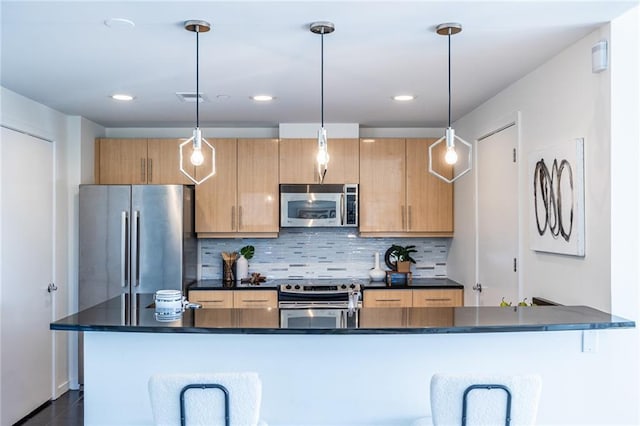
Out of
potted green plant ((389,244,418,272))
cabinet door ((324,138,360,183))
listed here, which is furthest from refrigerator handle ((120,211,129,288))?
potted green plant ((389,244,418,272))

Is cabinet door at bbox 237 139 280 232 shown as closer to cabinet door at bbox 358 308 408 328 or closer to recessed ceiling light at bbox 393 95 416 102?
recessed ceiling light at bbox 393 95 416 102

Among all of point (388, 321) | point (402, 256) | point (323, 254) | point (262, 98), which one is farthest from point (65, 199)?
point (388, 321)

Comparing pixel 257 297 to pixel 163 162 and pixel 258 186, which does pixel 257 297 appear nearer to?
pixel 258 186

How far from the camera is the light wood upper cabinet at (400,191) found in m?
5.07

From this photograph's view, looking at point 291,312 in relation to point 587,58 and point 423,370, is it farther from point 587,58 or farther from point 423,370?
point 587,58

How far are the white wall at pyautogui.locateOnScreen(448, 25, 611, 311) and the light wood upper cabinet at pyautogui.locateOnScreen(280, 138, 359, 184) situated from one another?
1.49 metres

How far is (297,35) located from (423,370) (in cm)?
170

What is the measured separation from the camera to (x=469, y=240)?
4.61 meters

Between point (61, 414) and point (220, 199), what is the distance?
218cm

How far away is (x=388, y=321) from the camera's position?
7.86ft

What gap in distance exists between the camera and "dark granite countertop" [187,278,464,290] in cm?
488

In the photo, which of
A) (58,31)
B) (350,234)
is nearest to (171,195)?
(350,234)

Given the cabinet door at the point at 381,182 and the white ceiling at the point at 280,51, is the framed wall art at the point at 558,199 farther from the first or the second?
the cabinet door at the point at 381,182

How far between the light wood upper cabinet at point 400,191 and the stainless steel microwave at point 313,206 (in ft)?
0.57
